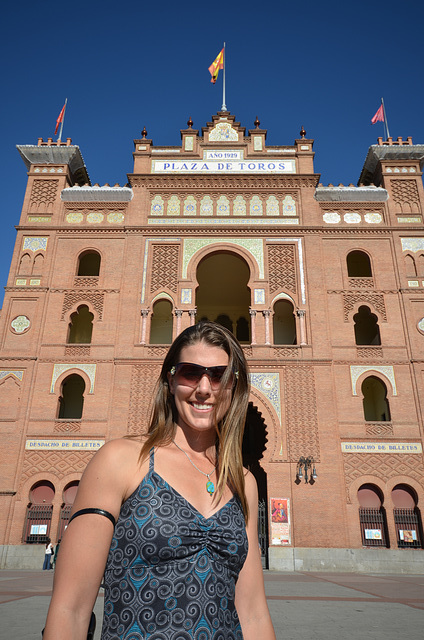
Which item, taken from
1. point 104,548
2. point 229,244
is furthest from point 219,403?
point 229,244

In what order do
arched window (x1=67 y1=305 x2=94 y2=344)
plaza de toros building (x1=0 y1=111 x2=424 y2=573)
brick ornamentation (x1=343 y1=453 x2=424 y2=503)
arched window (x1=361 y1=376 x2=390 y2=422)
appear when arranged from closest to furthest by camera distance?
plaza de toros building (x1=0 y1=111 x2=424 y2=573) → brick ornamentation (x1=343 y1=453 x2=424 y2=503) → arched window (x1=361 y1=376 x2=390 y2=422) → arched window (x1=67 y1=305 x2=94 y2=344)

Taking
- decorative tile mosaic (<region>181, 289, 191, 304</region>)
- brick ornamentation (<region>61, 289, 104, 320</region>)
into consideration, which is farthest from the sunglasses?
brick ornamentation (<region>61, 289, 104, 320</region>)

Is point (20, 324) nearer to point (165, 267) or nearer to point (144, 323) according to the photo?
point (144, 323)

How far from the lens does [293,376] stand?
1622 cm

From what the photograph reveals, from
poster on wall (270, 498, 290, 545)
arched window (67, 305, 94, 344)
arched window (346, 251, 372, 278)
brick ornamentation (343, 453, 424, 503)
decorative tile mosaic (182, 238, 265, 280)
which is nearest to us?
poster on wall (270, 498, 290, 545)

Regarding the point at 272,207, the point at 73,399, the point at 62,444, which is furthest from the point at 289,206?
the point at 62,444

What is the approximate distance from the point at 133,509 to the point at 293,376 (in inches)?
596

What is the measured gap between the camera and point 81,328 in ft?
62.1

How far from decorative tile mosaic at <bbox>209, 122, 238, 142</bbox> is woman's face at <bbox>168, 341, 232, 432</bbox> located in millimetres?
19801

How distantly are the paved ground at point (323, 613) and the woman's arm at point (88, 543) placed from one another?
3446mm

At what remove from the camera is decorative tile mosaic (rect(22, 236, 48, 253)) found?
18297mm

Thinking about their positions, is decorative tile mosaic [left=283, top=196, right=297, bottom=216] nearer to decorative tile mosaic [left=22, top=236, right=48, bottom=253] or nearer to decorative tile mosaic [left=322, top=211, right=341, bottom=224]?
decorative tile mosaic [left=322, top=211, right=341, bottom=224]

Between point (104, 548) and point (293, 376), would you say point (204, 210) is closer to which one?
point (293, 376)

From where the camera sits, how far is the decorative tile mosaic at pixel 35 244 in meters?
18.3
